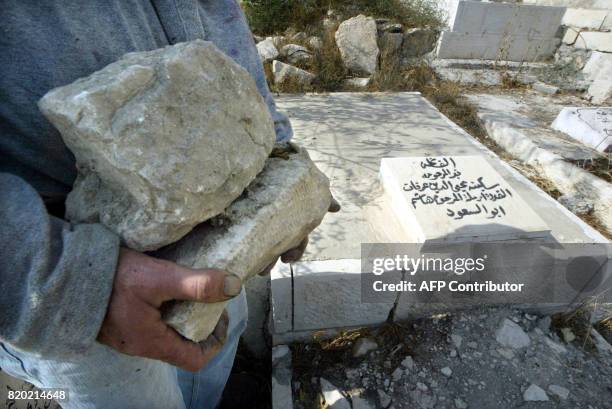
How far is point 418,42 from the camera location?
7109 mm

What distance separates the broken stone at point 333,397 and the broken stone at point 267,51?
17.4ft

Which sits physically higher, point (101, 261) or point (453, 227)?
point (101, 261)

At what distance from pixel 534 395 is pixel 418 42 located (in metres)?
6.88

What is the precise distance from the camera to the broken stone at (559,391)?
1838 millimetres

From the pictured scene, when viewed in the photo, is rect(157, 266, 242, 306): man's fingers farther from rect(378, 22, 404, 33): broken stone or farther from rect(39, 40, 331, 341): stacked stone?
rect(378, 22, 404, 33): broken stone

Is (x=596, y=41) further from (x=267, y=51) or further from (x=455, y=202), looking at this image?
(x=455, y=202)

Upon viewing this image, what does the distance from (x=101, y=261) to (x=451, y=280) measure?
1902mm

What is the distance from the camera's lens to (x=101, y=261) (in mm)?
765

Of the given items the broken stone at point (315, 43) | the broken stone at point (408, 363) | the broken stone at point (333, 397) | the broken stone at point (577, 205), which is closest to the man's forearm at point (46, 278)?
the broken stone at point (333, 397)

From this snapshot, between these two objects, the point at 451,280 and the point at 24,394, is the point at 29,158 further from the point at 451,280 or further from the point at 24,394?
the point at 451,280

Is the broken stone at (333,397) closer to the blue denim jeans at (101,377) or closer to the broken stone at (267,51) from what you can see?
the blue denim jeans at (101,377)

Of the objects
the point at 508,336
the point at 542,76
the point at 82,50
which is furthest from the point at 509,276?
the point at 542,76

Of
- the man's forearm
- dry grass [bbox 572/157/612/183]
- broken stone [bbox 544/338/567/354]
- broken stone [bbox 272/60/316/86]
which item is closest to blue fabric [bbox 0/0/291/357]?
the man's forearm

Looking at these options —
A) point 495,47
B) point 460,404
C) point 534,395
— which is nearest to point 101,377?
point 460,404
